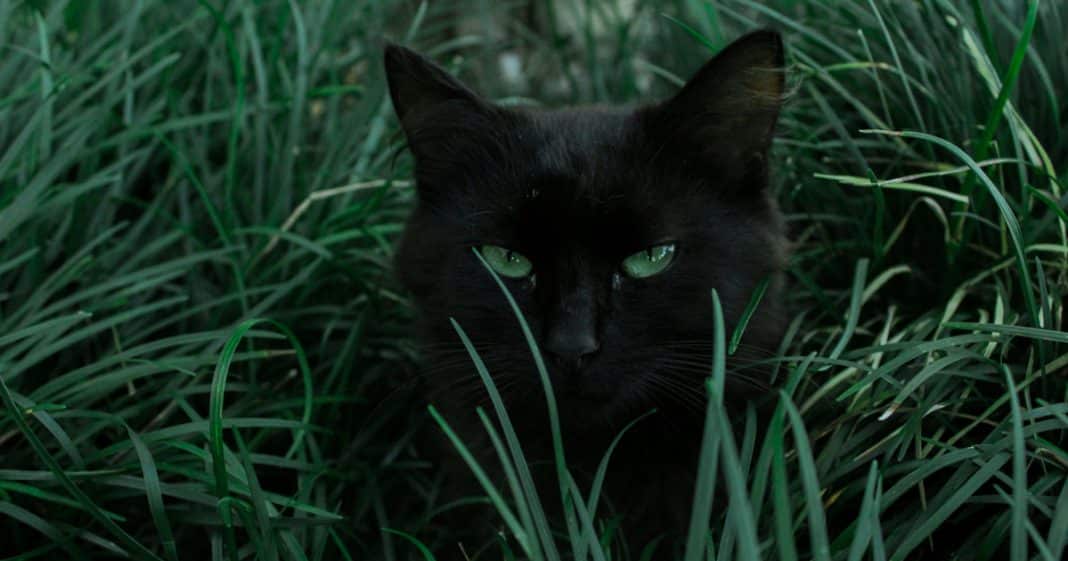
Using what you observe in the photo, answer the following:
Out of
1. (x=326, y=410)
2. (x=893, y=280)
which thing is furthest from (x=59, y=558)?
(x=893, y=280)

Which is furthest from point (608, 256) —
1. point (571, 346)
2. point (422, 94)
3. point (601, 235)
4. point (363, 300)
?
point (363, 300)

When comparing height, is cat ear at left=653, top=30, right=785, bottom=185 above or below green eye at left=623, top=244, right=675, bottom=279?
above

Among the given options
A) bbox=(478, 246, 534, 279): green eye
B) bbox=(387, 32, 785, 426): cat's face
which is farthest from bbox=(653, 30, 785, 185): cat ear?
bbox=(478, 246, 534, 279): green eye

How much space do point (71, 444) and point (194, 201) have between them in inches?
34.2

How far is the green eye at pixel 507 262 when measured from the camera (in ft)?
5.62

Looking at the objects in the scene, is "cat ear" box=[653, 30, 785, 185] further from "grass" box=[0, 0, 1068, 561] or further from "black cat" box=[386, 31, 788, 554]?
"grass" box=[0, 0, 1068, 561]

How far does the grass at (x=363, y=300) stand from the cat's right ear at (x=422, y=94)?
23 centimetres

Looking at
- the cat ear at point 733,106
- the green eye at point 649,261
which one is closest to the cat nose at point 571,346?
the green eye at point 649,261

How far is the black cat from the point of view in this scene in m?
1.63

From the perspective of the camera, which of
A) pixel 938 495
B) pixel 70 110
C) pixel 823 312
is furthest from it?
pixel 70 110

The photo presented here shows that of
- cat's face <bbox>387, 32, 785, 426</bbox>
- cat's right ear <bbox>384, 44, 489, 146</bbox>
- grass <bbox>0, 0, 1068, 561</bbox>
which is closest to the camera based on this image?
grass <bbox>0, 0, 1068, 561</bbox>

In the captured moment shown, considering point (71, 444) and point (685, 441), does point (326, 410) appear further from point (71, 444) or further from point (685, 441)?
point (685, 441)

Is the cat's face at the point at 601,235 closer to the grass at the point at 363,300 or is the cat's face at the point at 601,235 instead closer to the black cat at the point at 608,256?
the black cat at the point at 608,256

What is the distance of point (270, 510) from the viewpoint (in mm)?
1652
